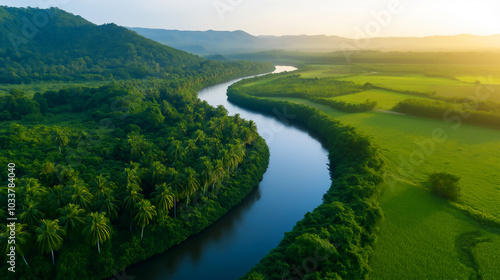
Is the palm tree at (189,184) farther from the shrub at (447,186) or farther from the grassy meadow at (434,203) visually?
the shrub at (447,186)

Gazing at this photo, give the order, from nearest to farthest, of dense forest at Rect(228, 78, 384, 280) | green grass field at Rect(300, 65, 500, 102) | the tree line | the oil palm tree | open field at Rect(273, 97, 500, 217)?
dense forest at Rect(228, 78, 384, 280)
the tree line
the oil palm tree
open field at Rect(273, 97, 500, 217)
green grass field at Rect(300, 65, 500, 102)

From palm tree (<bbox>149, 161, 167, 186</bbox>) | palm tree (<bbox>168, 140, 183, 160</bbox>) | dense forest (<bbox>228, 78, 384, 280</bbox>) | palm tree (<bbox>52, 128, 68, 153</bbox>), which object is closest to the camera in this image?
dense forest (<bbox>228, 78, 384, 280</bbox>)

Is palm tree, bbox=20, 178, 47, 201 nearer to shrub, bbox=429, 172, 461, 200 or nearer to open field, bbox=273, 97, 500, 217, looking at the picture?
open field, bbox=273, 97, 500, 217

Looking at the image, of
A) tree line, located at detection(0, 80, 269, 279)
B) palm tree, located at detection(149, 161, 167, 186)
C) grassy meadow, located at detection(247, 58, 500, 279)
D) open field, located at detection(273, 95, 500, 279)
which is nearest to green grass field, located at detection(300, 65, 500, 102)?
grassy meadow, located at detection(247, 58, 500, 279)

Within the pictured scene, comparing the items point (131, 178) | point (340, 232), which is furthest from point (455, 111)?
point (131, 178)

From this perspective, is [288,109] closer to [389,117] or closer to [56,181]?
[389,117]

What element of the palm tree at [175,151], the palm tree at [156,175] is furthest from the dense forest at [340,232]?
the palm tree at [175,151]
